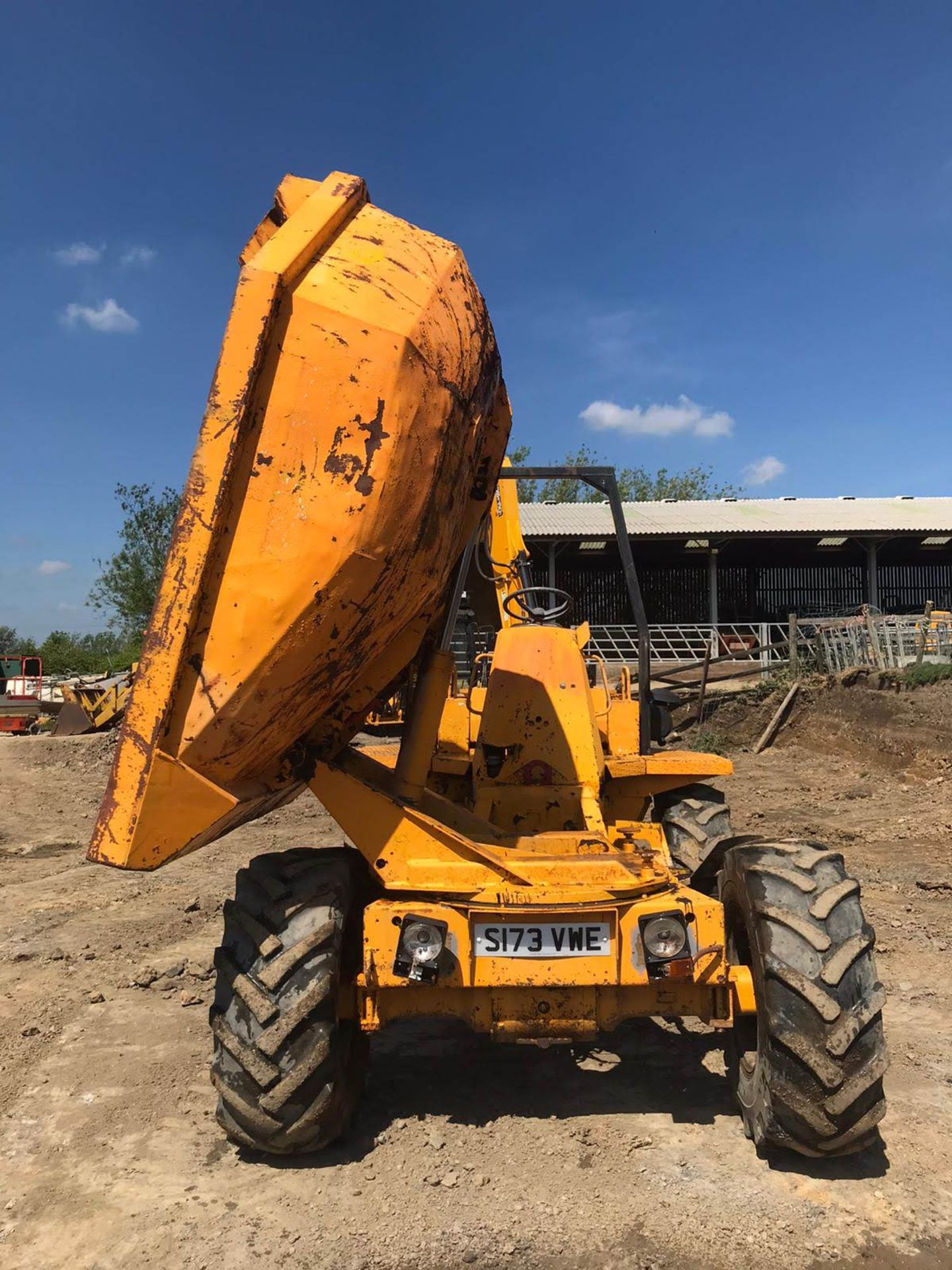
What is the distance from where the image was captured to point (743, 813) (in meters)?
10.7

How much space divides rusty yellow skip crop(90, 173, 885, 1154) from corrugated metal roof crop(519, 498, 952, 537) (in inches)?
739

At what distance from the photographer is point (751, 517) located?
2644 centimetres

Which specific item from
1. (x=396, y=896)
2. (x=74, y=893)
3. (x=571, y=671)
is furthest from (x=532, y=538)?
(x=396, y=896)

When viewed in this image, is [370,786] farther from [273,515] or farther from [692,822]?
[692,822]

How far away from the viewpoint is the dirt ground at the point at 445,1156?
8.84 feet

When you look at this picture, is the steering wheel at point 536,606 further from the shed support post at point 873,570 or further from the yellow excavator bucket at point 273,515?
the shed support post at point 873,570

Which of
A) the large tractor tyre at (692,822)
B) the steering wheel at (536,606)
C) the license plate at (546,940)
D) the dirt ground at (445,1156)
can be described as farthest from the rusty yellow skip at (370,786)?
the large tractor tyre at (692,822)

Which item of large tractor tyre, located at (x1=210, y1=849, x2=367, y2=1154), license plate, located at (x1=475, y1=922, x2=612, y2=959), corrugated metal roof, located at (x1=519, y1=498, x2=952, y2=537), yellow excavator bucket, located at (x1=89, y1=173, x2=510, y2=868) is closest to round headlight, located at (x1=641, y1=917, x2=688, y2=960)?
license plate, located at (x1=475, y1=922, x2=612, y2=959)

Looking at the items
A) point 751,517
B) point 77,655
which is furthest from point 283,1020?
point 77,655

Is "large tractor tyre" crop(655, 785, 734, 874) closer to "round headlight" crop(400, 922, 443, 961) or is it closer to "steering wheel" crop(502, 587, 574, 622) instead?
"steering wheel" crop(502, 587, 574, 622)

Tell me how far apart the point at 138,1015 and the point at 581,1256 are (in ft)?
9.60

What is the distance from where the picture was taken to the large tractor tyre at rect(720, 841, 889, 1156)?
9.48 feet

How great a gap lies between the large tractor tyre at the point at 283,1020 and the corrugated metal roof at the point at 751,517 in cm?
1915

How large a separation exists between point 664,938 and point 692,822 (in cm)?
251
